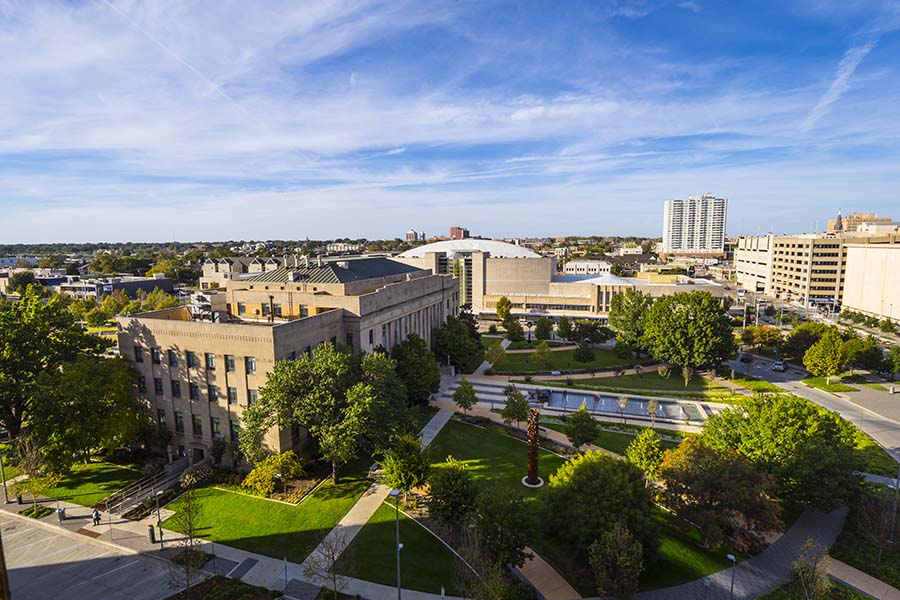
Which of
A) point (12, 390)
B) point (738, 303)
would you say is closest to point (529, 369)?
point (12, 390)

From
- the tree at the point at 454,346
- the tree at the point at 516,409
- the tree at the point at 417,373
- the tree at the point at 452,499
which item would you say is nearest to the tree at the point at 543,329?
the tree at the point at 454,346

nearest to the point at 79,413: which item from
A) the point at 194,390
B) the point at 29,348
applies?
the point at 29,348

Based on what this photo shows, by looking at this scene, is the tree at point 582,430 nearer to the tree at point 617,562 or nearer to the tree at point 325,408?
the tree at point 325,408

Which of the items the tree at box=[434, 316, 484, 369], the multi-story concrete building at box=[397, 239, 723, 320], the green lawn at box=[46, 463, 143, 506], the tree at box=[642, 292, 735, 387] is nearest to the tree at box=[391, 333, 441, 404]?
the tree at box=[434, 316, 484, 369]

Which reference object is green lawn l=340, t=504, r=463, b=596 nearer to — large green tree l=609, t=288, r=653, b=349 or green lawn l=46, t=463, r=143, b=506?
green lawn l=46, t=463, r=143, b=506

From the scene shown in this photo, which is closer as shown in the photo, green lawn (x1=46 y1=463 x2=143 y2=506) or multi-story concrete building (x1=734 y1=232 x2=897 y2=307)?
green lawn (x1=46 y1=463 x2=143 y2=506)

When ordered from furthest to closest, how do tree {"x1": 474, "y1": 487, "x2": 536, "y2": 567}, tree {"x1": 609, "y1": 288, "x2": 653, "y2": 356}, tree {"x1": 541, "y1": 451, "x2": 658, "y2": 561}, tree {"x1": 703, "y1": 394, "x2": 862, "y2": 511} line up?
tree {"x1": 609, "y1": 288, "x2": 653, "y2": 356} < tree {"x1": 703, "y1": 394, "x2": 862, "y2": 511} < tree {"x1": 474, "y1": 487, "x2": 536, "y2": 567} < tree {"x1": 541, "y1": 451, "x2": 658, "y2": 561}
